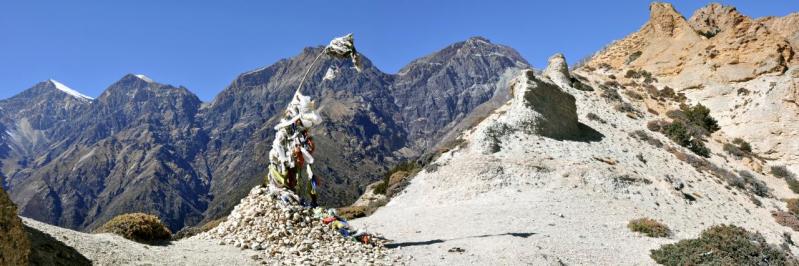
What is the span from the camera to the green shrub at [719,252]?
16.7 m

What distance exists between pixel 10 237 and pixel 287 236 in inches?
326

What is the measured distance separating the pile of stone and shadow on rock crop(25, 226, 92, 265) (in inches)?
166

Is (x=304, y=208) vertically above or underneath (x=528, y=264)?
above

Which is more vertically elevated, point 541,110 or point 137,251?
point 541,110

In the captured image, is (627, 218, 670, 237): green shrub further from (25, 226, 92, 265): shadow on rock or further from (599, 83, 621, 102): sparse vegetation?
(599, 83, 621, 102): sparse vegetation

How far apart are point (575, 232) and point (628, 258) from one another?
2.50 metres

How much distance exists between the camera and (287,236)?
1516 centimetres

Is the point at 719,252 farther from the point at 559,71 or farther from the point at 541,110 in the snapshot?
the point at 559,71

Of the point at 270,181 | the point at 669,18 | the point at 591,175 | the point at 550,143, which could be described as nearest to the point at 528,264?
the point at 270,181

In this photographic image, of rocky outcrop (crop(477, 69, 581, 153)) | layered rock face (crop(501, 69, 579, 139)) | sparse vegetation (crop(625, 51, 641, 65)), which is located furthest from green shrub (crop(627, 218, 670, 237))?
sparse vegetation (crop(625, 51, 641, 65))

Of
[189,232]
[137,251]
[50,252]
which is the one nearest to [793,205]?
[189,232]

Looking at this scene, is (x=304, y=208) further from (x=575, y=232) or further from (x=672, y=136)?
(x=672, y=136)

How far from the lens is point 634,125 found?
41.7 m

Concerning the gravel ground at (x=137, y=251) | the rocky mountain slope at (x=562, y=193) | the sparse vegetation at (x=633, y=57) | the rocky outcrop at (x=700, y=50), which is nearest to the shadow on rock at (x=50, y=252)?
the gravel ground at (x=137, y=251)
